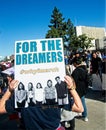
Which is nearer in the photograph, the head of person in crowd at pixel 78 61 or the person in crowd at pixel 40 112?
the person in crowd at pixel 40 112

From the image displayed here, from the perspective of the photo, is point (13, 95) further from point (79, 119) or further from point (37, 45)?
point (79, 119)

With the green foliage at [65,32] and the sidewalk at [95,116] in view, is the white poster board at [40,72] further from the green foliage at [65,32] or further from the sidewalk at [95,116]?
the green foliage at [65,32]

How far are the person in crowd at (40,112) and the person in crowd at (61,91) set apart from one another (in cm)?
6

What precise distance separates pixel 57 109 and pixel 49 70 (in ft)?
1.23

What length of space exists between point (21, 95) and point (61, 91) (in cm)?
38

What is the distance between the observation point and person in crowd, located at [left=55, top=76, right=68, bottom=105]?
3.26m

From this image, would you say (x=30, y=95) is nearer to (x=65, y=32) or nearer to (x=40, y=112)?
(x=40, y=112)

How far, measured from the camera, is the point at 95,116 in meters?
8.27

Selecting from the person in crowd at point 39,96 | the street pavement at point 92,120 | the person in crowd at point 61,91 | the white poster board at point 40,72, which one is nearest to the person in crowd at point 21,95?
the white poster board at point 40,72

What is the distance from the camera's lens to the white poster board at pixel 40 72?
328 cm

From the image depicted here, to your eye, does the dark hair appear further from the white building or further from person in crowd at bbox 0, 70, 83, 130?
the white building

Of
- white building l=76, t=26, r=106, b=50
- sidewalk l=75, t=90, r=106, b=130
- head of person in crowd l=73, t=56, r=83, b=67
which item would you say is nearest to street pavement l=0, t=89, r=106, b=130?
sidewalk l=75, t=90, r=106, b=130

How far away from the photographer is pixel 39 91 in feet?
10.8

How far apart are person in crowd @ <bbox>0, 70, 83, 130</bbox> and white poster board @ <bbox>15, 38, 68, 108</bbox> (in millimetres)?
56
